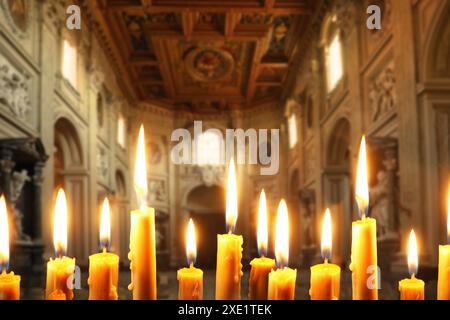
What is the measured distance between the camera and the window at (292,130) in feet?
71.6

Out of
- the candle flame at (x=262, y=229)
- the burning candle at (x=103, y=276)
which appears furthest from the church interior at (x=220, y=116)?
the burning candle at (x=103, y=276)

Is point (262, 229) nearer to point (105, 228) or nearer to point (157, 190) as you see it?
point (105, 228)

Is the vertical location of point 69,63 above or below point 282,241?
above

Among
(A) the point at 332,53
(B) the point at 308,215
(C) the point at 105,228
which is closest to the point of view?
(C) the point at 105,228

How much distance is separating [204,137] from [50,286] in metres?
25.6

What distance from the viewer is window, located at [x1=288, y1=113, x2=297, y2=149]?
71.6 ft

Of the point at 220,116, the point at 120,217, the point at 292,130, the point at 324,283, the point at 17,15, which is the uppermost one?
the point at 220,116

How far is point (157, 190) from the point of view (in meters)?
26.1

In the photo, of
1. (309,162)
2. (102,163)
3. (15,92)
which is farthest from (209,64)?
(15,92)

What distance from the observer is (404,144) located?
9.40 meters

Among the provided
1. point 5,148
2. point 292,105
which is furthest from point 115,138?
point 5,148

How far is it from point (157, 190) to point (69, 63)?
39.6ft

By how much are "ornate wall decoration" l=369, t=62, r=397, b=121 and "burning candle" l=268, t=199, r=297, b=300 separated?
8994mm

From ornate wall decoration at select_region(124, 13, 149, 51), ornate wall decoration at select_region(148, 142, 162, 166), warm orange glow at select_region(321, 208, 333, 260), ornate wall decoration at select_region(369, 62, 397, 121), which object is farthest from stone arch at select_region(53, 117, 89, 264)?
warm orange glow at select_region(321, 208, 333, 260)
